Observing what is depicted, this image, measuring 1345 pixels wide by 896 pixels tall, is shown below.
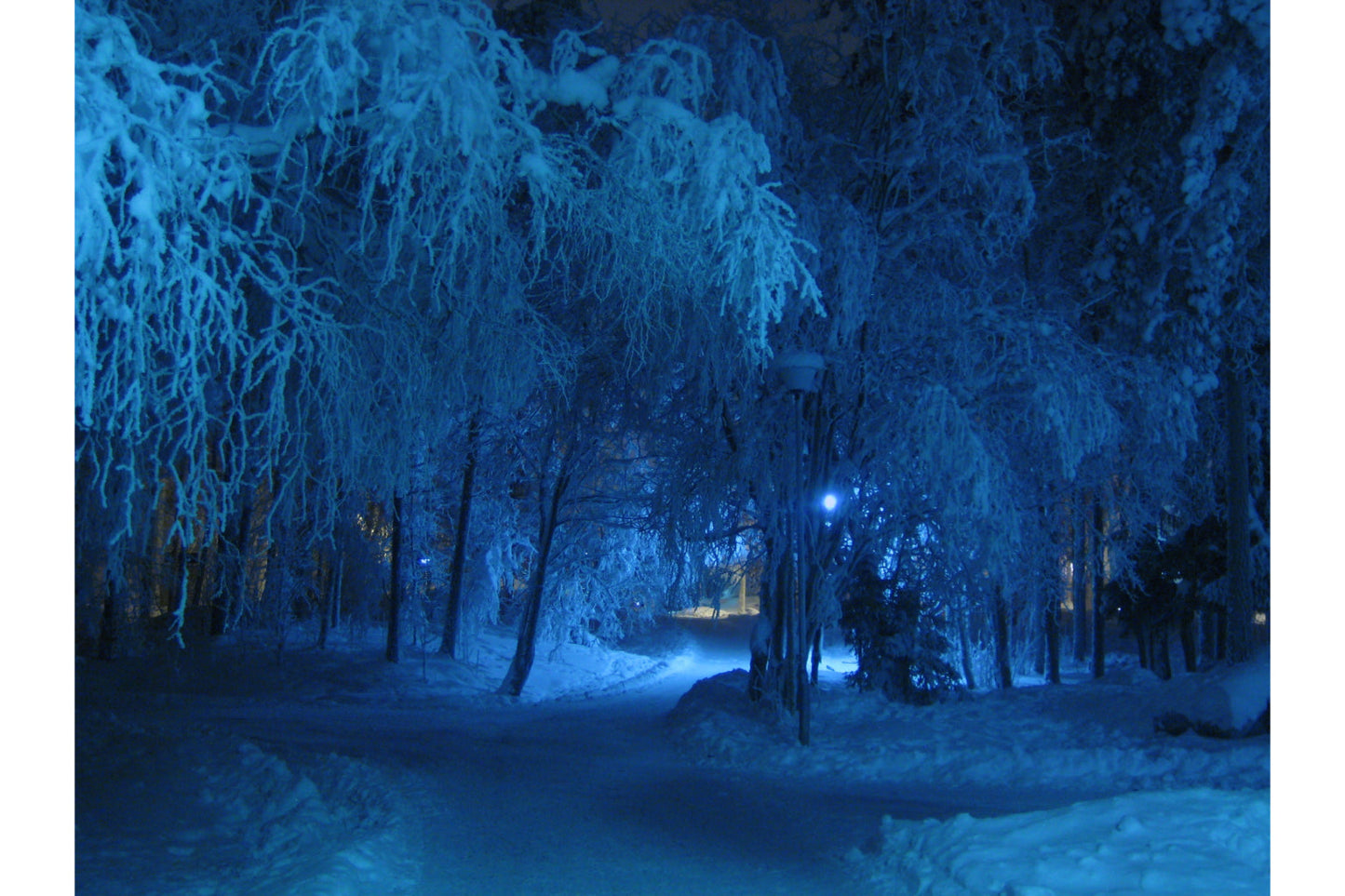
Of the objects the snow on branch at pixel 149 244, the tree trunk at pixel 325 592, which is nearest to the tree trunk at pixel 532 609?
the tree trunk at pixel 325 592

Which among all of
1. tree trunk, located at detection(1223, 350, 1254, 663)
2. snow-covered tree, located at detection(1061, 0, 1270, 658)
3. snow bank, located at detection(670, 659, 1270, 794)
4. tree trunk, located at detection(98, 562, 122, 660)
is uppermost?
snow-covered tree, located at detection(1061, 0, 1270, 658)

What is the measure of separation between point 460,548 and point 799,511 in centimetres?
1024

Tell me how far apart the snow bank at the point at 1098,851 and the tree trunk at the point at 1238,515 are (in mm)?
7805

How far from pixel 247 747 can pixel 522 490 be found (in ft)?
40.8

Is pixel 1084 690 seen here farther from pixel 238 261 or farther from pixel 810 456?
pixel 238 261

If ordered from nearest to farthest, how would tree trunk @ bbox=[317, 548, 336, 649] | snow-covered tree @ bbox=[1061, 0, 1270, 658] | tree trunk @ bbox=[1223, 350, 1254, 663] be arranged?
snow-covered tree @ bbox=[1061, 0, 1270, 658], tree trunk @ bbox=[1223, 350, 1254, 663], tree trunk @ bbox=[317, 548, 336, 649]

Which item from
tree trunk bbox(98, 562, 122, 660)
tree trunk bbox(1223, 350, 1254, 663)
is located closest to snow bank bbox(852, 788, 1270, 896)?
tree trunk bbox(1223, 350, 1254, 663)

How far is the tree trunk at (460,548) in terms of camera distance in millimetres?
17609

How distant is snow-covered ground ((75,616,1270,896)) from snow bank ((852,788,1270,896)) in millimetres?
16

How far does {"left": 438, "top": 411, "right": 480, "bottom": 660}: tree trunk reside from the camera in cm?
1761

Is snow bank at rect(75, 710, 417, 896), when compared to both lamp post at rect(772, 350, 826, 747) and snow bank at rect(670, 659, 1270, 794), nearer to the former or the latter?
snow bank at rect(670, 659, 1270, 794)

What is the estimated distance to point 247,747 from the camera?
26.3 feet

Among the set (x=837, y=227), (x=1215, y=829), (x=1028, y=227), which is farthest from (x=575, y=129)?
(x=1028, y=227)

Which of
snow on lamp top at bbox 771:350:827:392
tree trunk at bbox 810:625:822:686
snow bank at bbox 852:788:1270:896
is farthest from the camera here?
tree trunk at bbox 810:625:822:686
